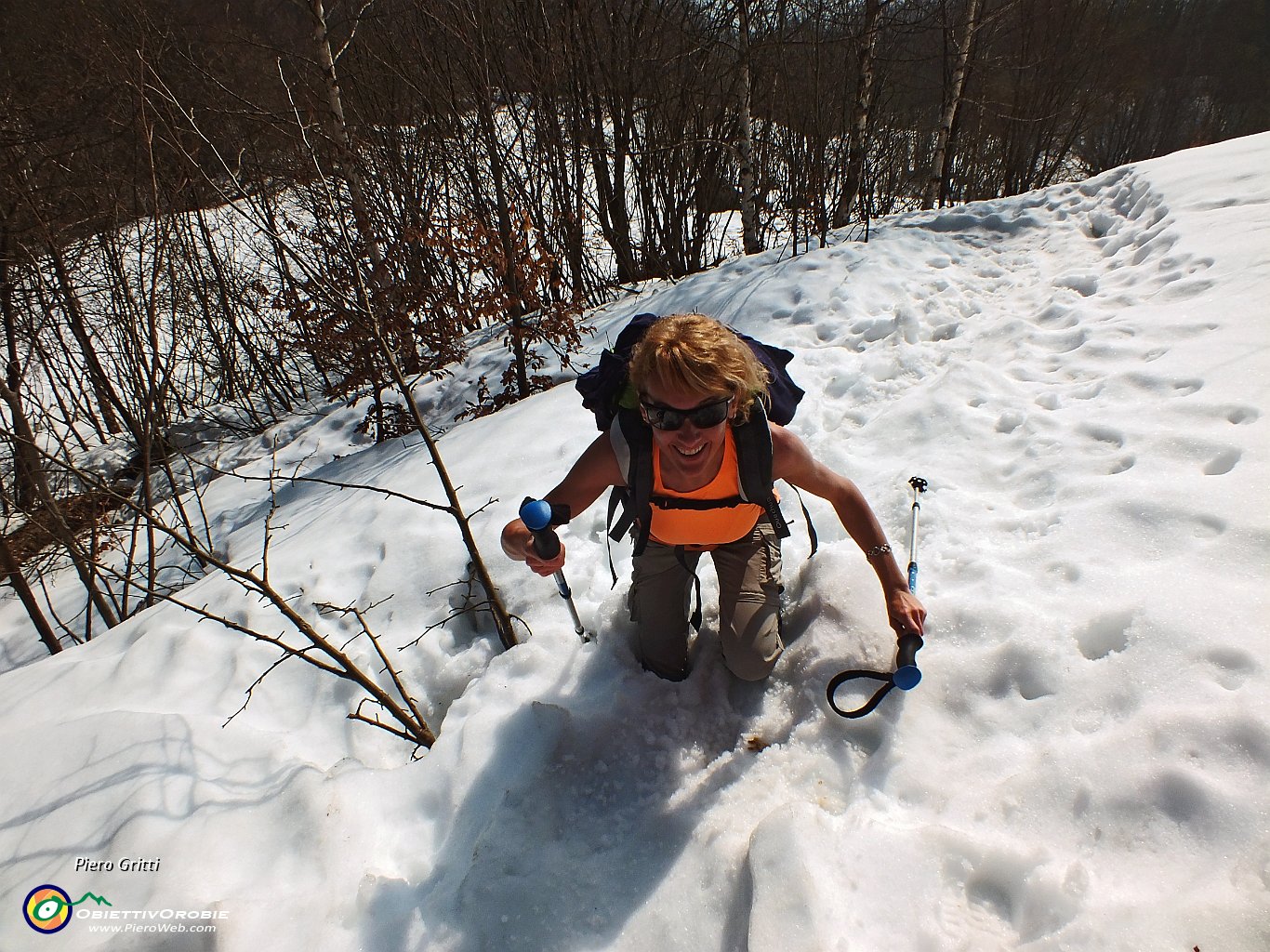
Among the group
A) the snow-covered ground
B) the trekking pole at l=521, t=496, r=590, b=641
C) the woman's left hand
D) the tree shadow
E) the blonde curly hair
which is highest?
the blonde curly hair

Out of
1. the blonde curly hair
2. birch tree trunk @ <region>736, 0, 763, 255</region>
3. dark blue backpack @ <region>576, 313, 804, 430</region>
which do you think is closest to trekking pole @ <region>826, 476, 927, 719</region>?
dark blue backpack @ <region>576, 313, 804, 430</region>

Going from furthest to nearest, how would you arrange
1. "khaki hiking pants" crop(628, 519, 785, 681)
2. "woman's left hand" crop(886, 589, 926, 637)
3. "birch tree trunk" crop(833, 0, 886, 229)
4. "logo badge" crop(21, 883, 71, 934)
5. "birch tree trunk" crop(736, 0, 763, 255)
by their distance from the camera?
"birch tree trunk" crop(833, 0, 886, 229) < "birch tree trunk" crop(736, 0, 763, 255) < "khaki hiking pants" crop(628, 519, 785, 681) < "woman's left hand" crop(886, 589, 926, 637) < "logo badge" crop(21, 883, 71, 934)

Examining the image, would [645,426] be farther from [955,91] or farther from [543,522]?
[955,91]

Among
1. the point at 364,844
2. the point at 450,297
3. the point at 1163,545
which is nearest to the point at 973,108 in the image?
the point at 450,297

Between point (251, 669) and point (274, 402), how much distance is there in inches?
263

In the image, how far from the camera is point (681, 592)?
6.91ft

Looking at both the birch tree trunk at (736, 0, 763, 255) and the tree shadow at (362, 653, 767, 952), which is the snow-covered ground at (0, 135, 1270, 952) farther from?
the birch tree trunk at (736, 0, 763, 255)

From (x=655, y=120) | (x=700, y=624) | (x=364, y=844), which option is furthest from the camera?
(x=655, y=120)

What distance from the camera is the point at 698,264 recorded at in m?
7.60

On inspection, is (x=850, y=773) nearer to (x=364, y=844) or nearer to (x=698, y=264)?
(x=364, y=844)

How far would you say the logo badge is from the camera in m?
1.41

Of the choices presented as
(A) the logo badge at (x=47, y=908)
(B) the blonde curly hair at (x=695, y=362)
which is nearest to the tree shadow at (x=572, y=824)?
(A) the logo badge at (x=47, y=908)

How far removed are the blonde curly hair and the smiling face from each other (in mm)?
15

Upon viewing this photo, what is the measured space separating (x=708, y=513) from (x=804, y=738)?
2.48 feet
